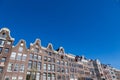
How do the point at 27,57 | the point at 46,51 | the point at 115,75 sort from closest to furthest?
the point at 27,57, the point at 46,51, the point at 115,75

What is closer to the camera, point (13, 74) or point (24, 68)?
point (13, 74)

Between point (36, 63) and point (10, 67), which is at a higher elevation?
point (36, 63)

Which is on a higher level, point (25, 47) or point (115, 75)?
point (25, 47)

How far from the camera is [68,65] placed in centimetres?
5878

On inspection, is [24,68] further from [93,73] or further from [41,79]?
[93,73]

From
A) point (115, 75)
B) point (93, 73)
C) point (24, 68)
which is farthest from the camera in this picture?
point (115, 75)

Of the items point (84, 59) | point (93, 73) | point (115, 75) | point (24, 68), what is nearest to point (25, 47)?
point (24, 68)

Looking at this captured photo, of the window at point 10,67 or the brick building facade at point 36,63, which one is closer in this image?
the window at point 10,67

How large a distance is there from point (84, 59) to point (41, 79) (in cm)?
3622

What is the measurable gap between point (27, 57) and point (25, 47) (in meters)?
4.25

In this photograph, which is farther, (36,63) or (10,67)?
(36,63)

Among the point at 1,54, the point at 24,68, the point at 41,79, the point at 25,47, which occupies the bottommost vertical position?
the point at 41,79

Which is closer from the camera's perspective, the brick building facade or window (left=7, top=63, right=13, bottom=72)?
window (left=7, top=63, right=13, bottom=72)

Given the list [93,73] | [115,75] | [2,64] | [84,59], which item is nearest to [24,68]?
[2,64]
